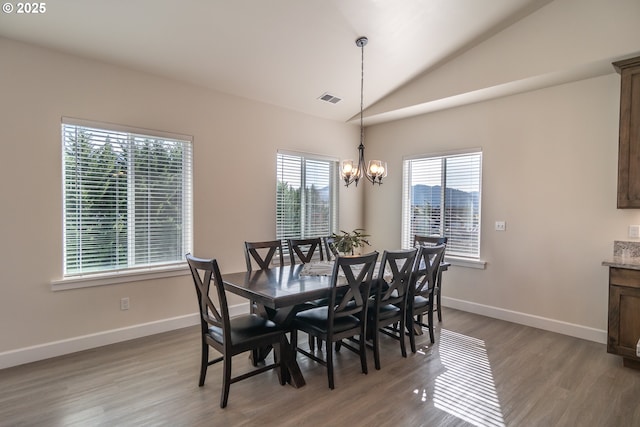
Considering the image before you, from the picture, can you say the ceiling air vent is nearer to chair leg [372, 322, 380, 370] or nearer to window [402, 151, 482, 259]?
window [402, 151, 482, 259]

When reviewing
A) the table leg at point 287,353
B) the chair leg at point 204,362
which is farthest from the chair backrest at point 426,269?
the chair leg at point 204,362

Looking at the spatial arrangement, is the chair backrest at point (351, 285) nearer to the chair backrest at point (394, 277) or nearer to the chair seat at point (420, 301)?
the chair backrest at point (394, 277)

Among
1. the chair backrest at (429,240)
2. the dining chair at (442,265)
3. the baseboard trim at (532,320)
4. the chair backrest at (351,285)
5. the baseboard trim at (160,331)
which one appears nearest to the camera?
the chair backrest at (351,285)

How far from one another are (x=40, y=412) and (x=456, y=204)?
4.82 meters

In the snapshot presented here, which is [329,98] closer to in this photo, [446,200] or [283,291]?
[446,200]

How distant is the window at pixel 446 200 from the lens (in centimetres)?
464

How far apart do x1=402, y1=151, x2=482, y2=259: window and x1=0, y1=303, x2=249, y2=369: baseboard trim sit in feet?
11.4

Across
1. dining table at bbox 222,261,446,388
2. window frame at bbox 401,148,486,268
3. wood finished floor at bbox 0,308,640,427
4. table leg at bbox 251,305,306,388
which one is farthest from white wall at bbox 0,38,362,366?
window frame at bbox 401,148,486,268

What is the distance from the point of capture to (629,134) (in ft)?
10.3

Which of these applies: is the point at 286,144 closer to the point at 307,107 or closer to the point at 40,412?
the point at 307,107

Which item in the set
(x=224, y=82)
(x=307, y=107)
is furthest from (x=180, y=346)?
(x=307, y=107)

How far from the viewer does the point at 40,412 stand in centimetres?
231

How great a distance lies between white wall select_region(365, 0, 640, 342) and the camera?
3375 mm

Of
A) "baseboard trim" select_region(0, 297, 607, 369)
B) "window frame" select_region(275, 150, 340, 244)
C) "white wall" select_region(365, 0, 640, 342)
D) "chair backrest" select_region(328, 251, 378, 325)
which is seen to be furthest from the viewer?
"window frame" select_region(275, 150, 340, 244)
